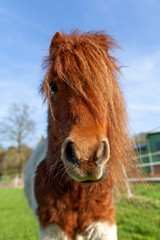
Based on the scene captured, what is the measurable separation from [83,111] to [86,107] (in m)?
0.08

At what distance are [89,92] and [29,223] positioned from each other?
6.03m

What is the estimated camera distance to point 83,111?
5.67 ft

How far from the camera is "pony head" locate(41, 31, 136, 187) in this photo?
1482 millimetres

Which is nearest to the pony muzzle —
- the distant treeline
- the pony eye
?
the pony eye

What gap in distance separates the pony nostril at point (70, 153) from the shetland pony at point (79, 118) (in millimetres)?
234

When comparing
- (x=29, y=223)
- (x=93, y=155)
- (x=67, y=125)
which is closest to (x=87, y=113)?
(x=67, y=125)

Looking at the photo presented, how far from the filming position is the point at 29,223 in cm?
633

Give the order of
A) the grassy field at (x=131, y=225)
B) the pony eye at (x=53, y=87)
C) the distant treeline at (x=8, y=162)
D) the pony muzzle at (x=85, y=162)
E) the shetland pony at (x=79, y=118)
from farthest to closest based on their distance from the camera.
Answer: the distant treeline at (x=8, y=162)
the grassy field at (x=131, y=225)
the pony eye at (x=53, y=87)
the shetland pony at (x=79, y=118)
the pony muzzle at (x=85, y=162)

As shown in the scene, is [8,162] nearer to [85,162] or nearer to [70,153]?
[70,153]

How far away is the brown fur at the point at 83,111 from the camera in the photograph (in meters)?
1.90

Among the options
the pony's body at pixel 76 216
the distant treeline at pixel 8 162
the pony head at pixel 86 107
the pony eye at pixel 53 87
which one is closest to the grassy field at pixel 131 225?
the pony's body at pixel 76 216

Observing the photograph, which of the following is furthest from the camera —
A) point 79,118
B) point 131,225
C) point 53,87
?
point 131,225

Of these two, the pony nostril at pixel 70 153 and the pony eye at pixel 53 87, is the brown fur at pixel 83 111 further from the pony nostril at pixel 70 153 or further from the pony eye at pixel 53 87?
the pony nostril at pixel 70 153

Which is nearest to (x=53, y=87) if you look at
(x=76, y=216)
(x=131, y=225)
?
(x=76, y=216)
